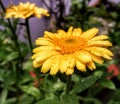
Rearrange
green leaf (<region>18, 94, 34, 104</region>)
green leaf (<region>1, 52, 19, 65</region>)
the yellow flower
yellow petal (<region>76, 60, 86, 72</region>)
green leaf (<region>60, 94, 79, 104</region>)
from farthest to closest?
green leaf (<region>18, 94, 34, 104</region>) < green leaf (<region>1, 52, 19, 65</region>) < the yellow flower < green leaf (<region>60, 94, 79, 104</region>) < yellow petal (<region>76, 60, 86, 72</region>)

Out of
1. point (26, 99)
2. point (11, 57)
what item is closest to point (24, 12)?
point (11, 57)

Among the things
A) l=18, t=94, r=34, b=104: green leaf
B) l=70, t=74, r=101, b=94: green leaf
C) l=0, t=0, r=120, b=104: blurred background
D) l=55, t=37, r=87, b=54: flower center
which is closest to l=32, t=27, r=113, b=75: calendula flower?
l=55, t=37, r=87, b=54: flower center

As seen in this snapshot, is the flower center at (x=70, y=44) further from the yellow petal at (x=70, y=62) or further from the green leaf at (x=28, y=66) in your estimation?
the green leaf at (x=28, y=66)

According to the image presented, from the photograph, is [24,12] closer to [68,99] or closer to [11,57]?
[11,57]

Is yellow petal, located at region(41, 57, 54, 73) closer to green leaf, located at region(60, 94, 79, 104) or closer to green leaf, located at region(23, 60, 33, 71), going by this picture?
green leaf, located at region(60, 94, 79, 104)

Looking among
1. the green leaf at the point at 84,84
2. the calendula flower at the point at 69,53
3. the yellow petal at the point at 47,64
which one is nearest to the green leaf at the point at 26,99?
the green leaf at the point at 84,84

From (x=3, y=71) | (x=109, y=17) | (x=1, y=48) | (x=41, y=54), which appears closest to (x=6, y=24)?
(x=1, y=48)

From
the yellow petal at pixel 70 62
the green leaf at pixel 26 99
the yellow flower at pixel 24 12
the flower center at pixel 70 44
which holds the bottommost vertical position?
the green leaf at pixel 26 99

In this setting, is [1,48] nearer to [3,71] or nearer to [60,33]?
[3,71]
